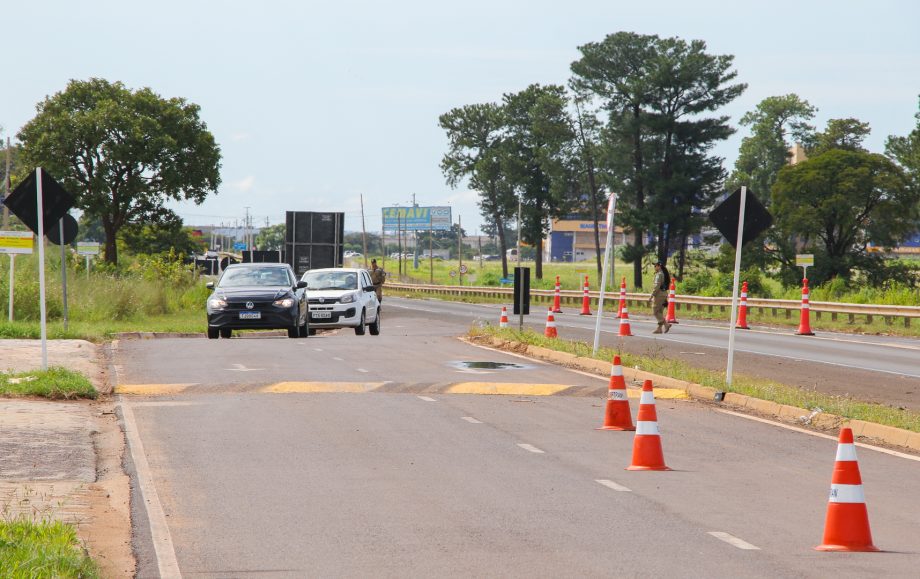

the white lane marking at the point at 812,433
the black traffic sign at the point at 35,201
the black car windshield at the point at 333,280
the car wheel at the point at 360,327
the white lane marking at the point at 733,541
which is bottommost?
the car wheel at the point at 360,327

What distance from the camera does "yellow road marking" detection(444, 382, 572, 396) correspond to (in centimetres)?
1652

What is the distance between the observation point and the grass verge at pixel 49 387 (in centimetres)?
1507

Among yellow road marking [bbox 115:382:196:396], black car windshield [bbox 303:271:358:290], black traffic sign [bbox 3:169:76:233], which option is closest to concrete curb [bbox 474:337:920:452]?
yellow road marking [bbox 115:382:196:396]

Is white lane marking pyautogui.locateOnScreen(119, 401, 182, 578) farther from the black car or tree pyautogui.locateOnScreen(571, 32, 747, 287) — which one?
tree pyautogui.locateOnScreen(571, 32, 747, 287)

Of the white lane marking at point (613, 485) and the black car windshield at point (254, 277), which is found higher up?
the black car windshield at point (254, 277)

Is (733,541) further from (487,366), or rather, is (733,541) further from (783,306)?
(783,306)

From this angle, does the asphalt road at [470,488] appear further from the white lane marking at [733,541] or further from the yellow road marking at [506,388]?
the yellow road marking at [506,388]

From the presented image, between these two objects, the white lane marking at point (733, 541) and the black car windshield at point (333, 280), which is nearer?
the white lane marking at point (733, 541)

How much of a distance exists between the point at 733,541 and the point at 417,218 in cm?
14840

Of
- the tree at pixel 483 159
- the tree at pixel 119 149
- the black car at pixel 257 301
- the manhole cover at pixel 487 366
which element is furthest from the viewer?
the tree at pixel 483 159

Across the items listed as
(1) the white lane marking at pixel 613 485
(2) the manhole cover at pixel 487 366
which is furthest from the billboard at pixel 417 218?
(1) the white lane marking at pixel 613 485

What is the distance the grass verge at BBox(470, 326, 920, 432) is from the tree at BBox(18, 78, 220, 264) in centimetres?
4384

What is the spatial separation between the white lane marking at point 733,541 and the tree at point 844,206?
4456 centimetres

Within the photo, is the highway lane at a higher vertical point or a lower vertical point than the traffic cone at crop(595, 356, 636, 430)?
lower
